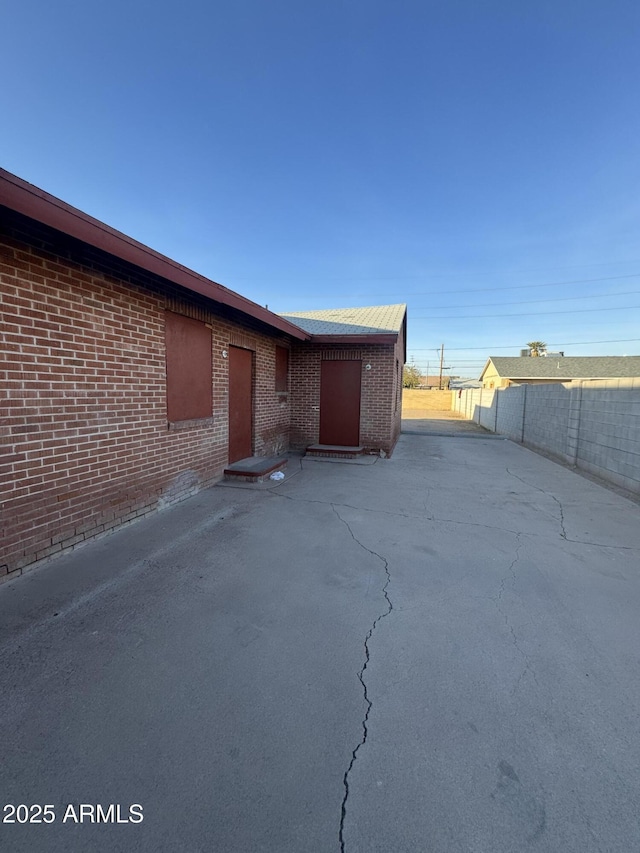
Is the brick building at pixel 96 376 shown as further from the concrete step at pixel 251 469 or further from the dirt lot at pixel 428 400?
the dirt lot at pixel 428 400

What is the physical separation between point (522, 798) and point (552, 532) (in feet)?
12.1

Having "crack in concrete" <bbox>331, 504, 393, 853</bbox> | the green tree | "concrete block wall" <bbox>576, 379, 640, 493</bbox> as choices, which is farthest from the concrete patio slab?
the green tree

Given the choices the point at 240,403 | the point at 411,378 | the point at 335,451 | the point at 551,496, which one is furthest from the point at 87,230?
the point at 411,378

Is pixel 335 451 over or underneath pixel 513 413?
underneath

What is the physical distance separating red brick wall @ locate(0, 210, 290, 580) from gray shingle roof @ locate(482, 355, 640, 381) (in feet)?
104

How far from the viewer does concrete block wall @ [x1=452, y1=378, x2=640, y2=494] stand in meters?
6.70

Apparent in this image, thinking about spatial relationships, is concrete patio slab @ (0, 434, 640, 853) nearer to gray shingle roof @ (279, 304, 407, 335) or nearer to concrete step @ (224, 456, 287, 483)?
concrete step @ (224, 456, 287, 483)

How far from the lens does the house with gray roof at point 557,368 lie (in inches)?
1128

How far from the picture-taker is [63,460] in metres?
3.69

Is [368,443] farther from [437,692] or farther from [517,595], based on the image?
[437,692]

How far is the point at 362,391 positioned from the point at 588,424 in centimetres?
505

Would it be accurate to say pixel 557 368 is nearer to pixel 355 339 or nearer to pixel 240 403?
pixel 355 339

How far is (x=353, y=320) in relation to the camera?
37.3 feet

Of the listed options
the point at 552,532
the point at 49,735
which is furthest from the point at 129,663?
the point at 552,532
